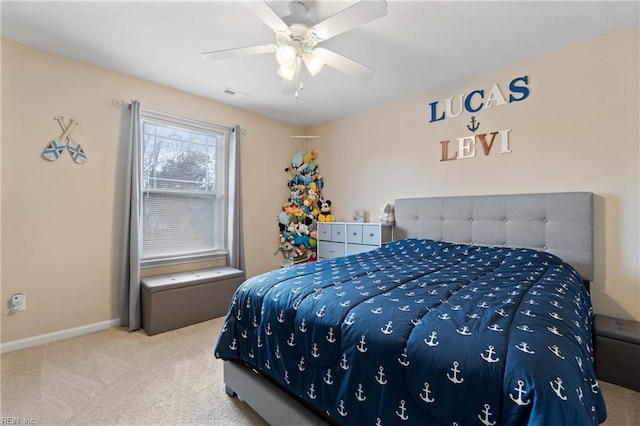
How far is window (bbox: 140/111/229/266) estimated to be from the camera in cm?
302

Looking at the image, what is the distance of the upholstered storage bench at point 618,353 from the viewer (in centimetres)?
176

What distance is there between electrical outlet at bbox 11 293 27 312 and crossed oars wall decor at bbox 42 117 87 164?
1133 millimetres

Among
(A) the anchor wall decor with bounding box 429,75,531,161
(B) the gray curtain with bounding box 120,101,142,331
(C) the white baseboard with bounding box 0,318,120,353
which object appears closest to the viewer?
(C) the white baseboard with bounding box 0,318,120,353

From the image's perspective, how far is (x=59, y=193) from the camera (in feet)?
8.07

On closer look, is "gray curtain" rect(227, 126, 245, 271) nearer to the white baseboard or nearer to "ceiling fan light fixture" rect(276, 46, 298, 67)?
the white baseboard

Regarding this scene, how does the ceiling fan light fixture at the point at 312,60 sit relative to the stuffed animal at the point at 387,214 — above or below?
above

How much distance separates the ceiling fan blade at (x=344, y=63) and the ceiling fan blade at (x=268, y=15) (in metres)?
0.27

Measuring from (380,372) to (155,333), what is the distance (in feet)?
7.87

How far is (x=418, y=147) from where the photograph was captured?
3256 millimetres

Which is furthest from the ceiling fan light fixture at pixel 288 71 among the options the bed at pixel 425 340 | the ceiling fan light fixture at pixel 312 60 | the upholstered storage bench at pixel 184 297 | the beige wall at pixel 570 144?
the upholstered storage bench at pixel 184 297

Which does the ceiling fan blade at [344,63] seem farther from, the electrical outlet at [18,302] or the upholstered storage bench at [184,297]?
the electrical outlet at [18,302]

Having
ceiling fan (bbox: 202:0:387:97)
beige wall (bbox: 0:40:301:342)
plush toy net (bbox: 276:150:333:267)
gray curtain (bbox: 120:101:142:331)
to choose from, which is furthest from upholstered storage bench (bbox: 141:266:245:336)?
ceiling fan (bbox: 202:0:387:97)

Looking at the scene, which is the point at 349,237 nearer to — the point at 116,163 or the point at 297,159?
the point at 297,159

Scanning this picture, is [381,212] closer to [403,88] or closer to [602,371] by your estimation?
[403,88]
